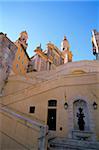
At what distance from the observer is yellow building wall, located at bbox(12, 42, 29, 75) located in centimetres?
2462

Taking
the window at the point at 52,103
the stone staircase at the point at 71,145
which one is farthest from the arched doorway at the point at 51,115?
the stone staircase at the point at 71,145

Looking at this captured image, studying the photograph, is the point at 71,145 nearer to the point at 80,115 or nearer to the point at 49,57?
the point at 80,115

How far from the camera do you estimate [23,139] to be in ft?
28.1

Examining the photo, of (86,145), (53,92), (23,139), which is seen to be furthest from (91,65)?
(23,139)

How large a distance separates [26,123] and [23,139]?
3.48 ft

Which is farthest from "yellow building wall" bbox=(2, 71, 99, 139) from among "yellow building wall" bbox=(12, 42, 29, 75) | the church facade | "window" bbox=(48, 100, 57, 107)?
"yellow building wall" bbox=(12, 42, 29, 75)

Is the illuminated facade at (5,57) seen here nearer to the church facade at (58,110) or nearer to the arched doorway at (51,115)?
the church facade at (58,110)

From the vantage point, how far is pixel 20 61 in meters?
26.3

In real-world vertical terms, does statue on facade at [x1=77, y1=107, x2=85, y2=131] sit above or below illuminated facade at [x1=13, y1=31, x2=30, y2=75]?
below

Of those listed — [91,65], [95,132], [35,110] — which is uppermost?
[91,65]

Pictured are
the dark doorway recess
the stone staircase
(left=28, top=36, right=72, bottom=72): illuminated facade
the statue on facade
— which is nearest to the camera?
the stone staircase

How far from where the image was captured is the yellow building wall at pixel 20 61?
2462 centimetres

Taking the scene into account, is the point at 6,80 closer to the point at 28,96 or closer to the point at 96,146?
the point at 28,96

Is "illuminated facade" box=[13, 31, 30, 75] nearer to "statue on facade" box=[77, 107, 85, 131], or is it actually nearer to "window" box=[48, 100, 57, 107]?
"window" box=[48, 100, 57, 107]
